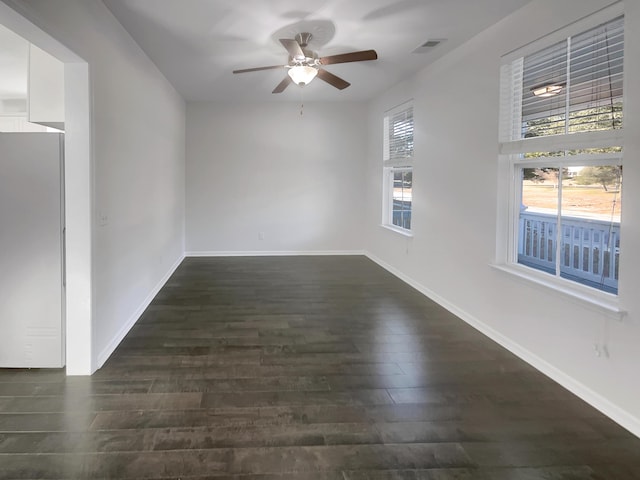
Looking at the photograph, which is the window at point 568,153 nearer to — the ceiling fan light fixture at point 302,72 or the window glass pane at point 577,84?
the window glass pane at point 577,84

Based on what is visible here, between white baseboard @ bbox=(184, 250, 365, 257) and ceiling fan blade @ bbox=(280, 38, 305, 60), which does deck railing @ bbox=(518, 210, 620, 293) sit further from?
white baseboard @ bbox=(184, 250, 365, 257)

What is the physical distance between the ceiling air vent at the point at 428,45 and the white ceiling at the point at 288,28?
0.17 feet

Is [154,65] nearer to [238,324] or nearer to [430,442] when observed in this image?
[238,324]

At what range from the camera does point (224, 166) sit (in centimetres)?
757

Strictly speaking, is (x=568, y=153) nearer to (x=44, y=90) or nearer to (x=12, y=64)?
(x=44, y=90)

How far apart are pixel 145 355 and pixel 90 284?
712 mm

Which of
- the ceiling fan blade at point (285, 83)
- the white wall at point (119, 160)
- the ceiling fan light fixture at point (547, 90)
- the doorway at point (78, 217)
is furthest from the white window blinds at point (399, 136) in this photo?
the doorway at point (78, 217)

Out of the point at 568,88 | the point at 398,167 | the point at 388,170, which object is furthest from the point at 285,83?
the point at 568,88

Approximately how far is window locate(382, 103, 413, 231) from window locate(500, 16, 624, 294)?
226 centimetres

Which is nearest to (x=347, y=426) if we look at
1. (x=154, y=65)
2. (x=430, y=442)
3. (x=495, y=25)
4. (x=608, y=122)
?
(x=430, y=442)

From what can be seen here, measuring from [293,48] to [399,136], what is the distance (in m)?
3.01

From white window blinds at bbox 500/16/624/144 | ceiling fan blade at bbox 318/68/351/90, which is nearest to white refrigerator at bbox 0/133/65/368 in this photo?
ceiling fan blade at bbox 318/68/351/90

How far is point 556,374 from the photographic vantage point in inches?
116

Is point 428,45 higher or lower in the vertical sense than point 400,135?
higher
